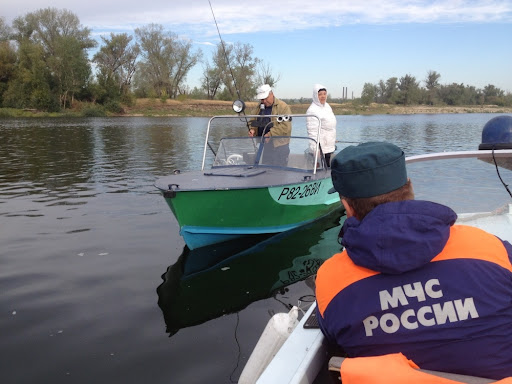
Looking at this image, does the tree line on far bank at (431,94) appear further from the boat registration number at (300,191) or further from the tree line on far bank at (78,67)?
the boat registration number at (300,191)

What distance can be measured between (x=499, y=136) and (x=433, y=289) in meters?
2.56

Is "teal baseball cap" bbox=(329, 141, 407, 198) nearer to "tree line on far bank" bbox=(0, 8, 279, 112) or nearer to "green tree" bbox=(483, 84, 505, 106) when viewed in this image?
"tree line on far bank" bbox=(0, 8, 279, 112)

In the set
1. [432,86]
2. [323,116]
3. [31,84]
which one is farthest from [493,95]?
[323,116]

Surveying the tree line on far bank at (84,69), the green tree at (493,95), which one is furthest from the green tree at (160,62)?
the green tree at (493,95)

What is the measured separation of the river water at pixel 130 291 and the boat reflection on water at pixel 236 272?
0.02 metres

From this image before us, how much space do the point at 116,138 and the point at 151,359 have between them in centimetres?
2788

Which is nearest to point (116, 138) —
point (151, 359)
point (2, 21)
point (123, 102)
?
point (151, 359)

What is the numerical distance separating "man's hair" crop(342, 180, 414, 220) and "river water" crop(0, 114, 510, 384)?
888 millimetres

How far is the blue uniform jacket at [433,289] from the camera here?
1600 millimetres

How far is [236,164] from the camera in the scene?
8.37 metres

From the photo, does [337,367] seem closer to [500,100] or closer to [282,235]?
[282,235]

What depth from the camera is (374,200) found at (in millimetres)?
1856

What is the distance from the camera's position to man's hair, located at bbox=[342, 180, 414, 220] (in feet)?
6.07

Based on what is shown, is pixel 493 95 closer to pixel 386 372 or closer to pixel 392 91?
pixel 392 91
